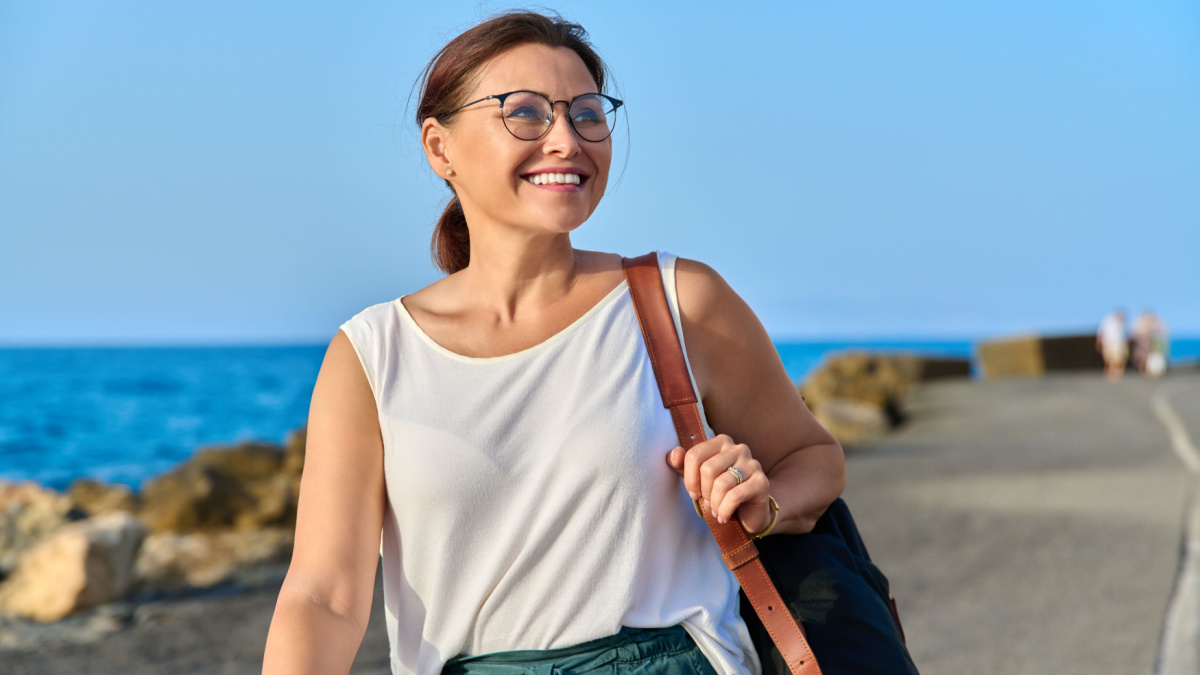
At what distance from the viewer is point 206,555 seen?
8438mm

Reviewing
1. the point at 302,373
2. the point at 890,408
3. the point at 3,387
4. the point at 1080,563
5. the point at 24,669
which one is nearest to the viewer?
the point at 24,669

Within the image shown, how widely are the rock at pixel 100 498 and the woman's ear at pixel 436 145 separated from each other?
9.30 m

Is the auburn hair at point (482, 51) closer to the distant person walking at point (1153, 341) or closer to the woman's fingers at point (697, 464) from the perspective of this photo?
the woman's fingers at point (697, 464)

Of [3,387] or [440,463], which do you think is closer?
[440,463]

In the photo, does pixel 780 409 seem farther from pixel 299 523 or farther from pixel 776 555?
pixel 299 523

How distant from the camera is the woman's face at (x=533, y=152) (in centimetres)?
203

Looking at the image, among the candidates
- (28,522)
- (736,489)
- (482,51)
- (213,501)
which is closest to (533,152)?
(482,51)

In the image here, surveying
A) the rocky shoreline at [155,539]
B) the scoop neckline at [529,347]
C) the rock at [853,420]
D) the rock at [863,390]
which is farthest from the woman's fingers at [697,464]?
the rock at [853,420]

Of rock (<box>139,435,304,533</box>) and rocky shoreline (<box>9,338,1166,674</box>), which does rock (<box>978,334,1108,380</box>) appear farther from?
rock (<box>139,435,304,533</box>)

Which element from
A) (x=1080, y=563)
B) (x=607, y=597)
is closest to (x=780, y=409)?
(x=607, y=597)

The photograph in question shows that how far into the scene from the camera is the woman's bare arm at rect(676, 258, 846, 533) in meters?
2.09

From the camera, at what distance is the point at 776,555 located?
2043mm

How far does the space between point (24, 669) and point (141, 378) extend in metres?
59.8

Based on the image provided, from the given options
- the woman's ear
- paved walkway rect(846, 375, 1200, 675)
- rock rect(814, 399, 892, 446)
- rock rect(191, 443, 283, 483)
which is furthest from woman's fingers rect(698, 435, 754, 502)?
rock rect(814, 399, 892, 446)
